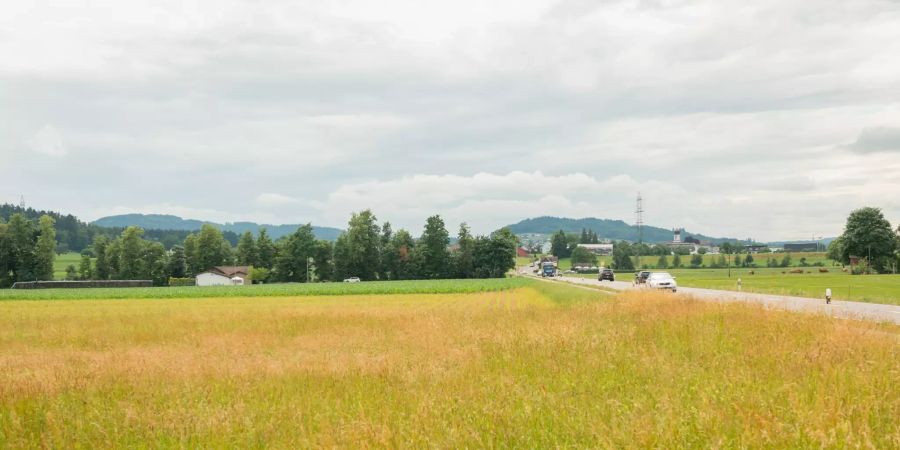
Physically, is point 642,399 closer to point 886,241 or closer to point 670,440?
point 670,440

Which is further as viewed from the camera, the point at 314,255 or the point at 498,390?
the point at 314,255

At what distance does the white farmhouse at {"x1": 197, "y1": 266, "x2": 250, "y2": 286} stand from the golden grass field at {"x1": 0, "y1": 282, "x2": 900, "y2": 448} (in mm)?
118207

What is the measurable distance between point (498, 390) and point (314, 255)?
13298 cm

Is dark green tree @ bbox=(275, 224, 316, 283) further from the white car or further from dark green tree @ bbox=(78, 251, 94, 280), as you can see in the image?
the white car

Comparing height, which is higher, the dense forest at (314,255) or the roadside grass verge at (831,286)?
the dense forest at (314,255)

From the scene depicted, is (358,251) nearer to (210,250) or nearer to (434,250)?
(434,250)

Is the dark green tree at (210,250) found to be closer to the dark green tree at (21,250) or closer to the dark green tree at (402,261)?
the dark green tree at (21,250)

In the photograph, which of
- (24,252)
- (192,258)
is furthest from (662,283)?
(24,252)

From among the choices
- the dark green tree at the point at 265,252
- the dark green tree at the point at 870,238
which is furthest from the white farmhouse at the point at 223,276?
the dark green tree at the point at 870,238

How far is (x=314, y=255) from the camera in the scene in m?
140

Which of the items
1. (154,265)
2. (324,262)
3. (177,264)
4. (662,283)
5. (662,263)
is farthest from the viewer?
(662,263)

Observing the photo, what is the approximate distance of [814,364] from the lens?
437 inches

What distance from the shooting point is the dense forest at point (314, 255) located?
136625 millimetres

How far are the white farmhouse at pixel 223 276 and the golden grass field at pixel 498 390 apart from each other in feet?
388
